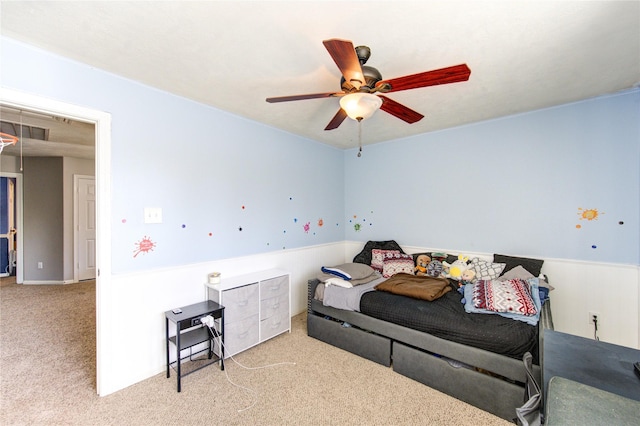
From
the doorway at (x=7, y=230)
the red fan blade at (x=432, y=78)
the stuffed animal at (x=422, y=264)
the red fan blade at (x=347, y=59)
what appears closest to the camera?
the red fan blade at (x=347, y=59)

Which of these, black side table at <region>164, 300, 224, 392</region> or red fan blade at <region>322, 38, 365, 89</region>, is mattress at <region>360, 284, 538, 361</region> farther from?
red fan blade at <region>322, 38, 365, 89</region>

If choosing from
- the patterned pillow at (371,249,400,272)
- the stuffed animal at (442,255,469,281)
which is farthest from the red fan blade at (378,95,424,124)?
the patterned pillow at (371,249,400,272)

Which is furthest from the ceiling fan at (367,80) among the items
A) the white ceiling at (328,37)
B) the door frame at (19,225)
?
the door frame at (19,225)

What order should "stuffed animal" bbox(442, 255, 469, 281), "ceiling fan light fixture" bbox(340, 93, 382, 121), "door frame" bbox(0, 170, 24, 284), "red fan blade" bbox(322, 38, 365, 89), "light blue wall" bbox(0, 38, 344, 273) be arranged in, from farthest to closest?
"door frame" bbox(0, 170, 24, 284) → "stuffed animal" bbox(442, 255, 469, 281) → "light blue wall" bbox(0, 38, 344, 273) → "ceiling fan light fixture" bbox(340, 93, 382, 121) → "red fan blade" bbox(322, 38, 365, 89)

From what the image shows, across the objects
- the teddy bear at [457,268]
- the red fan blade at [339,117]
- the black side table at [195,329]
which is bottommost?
the black side table at [195,329]

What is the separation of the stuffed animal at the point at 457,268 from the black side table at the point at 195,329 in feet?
8.12

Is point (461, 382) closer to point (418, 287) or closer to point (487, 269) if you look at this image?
point (418, 287)

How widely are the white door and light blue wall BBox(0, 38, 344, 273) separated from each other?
403cm

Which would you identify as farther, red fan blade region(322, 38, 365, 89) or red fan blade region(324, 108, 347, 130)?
red fan blade region(324, 108, 347, 130)

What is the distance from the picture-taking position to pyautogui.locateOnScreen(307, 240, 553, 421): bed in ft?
6.14

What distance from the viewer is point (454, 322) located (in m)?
2.14

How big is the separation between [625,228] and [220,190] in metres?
3.85

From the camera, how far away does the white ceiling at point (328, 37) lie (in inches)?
57.3

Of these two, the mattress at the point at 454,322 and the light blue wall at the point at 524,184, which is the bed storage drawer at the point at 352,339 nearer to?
the mattress at the point at 454,322
